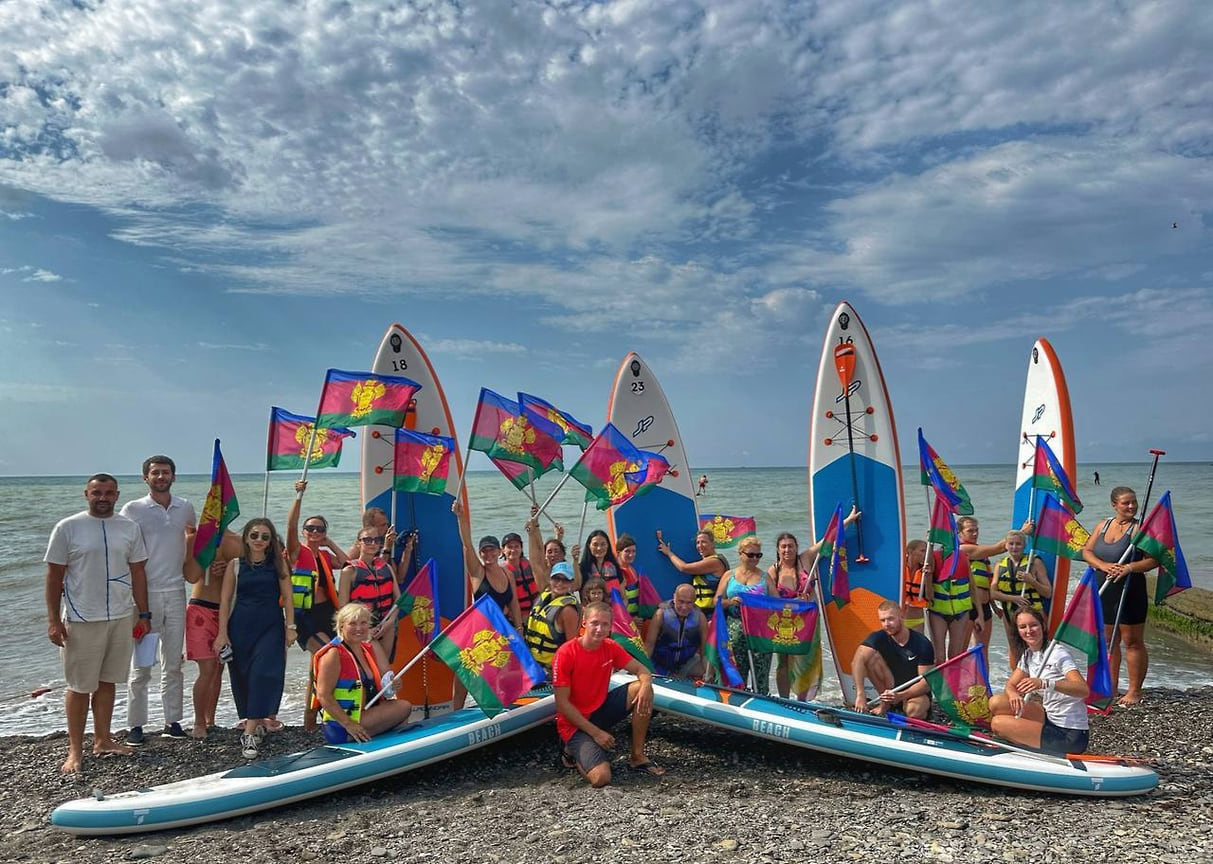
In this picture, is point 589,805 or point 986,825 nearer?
point 986,825

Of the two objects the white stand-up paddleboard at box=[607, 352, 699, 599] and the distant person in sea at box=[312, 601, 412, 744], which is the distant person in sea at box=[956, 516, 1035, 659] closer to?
the white stand-up paddleboard at box=[607, 352, 699, 599]

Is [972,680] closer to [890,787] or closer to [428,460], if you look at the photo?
[890,787]

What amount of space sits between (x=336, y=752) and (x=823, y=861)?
9.07ft

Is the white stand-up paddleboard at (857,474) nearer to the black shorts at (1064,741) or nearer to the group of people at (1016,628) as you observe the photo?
the group of people at (1016,628)

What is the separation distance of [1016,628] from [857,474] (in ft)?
7.07

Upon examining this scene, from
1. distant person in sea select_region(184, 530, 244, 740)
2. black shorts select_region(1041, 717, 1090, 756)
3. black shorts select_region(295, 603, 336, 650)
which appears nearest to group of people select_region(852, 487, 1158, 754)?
black shorts select_region(1041, 717, 1090, 756)

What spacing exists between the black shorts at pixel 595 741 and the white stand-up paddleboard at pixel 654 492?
9.34 ft

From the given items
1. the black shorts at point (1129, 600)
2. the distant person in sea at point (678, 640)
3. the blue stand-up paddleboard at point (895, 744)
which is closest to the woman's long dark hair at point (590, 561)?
the distant person in sea at point (678, 640)

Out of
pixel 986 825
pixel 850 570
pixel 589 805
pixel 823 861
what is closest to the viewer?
pixel 823 861

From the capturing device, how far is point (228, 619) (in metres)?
5.60

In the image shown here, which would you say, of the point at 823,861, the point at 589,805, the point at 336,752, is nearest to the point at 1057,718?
the point at 823,861

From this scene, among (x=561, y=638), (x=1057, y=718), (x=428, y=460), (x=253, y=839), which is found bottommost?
(x=253, y=839)

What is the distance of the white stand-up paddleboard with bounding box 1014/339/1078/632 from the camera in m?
7.87

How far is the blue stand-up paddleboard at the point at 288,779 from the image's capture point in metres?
4.31
